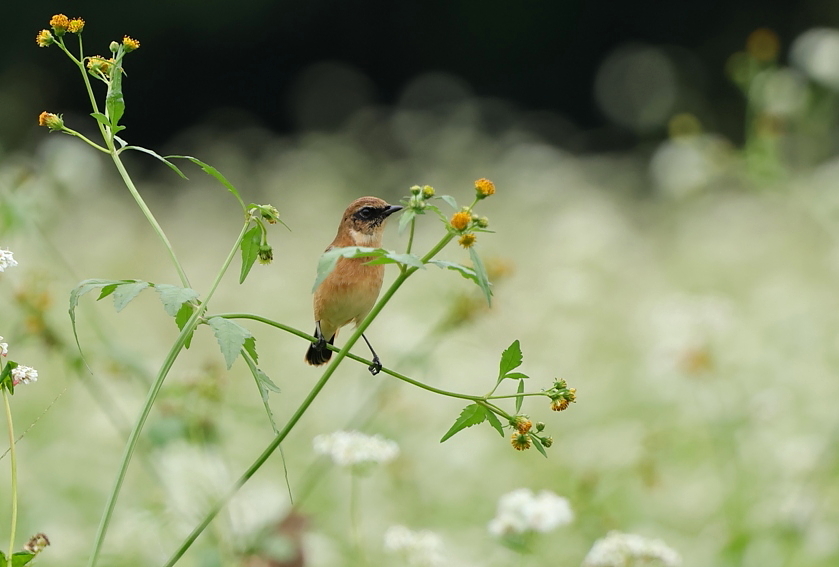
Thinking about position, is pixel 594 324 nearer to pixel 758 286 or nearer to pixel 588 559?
pixel 758 286

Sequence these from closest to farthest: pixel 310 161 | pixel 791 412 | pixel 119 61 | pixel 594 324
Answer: pixel 119 61, pixel 791 412, pixel 594 324, pixel 310 161

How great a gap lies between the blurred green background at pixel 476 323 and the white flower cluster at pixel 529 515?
31 cm

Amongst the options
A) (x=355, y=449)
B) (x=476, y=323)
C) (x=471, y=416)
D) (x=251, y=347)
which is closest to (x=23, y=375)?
(x=251, y=347)

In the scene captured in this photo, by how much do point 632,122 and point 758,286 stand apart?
4.64 meters

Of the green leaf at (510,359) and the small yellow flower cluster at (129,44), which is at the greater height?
the small yellow flower cluster at (129,44)

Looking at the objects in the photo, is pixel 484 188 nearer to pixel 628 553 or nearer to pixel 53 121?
pixel 53 121

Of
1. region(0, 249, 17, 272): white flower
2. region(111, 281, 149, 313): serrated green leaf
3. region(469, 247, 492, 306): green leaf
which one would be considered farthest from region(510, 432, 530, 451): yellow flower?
region(0, 249, 17, 272): white flower

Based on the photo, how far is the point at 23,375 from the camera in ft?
3.18

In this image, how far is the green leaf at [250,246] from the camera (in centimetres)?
102

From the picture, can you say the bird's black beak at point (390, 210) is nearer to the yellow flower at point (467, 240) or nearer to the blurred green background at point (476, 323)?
the blurred green background at point (476, 323)

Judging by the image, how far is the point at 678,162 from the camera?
183 inches

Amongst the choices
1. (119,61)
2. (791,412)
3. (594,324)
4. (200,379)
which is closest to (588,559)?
(200,379)

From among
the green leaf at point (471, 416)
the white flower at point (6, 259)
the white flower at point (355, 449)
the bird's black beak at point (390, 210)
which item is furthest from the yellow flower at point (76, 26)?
the white flower at point (355, 449)

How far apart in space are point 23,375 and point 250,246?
25 cm
